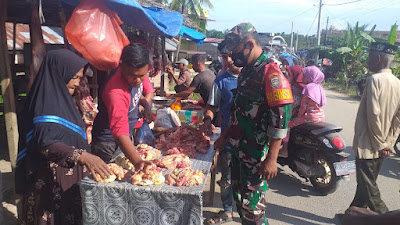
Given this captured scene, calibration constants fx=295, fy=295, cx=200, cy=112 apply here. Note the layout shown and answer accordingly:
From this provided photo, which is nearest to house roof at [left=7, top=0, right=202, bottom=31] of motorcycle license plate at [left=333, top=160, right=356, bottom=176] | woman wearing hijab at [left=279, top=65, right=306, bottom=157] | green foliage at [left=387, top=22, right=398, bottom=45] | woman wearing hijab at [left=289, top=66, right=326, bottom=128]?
woman wearing hijab at [left=279, top=65, right=306, bottom=157]

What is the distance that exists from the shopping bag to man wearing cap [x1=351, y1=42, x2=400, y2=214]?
2.47m

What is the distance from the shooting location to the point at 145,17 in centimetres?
379

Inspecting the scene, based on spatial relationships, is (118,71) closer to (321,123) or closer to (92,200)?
(92,200)

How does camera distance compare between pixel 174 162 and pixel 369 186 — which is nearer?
pixel 174 162

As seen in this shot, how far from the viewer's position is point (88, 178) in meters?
2.35

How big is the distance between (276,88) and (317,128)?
8.27 feet

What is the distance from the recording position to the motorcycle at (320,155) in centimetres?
435

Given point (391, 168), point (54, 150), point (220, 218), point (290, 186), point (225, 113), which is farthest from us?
point (391, 168)

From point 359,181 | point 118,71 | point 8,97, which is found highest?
point 118,71

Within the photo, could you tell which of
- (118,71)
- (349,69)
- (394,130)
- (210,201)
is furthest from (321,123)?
(349,69)

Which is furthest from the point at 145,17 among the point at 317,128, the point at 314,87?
the point at 317,128

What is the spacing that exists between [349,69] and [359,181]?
1663cm

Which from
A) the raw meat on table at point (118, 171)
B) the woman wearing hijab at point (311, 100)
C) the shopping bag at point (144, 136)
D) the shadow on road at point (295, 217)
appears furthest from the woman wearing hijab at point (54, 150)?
the woman wearing hijab at point (311, 100)

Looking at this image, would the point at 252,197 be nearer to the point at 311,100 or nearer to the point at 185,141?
the point at 185,141
